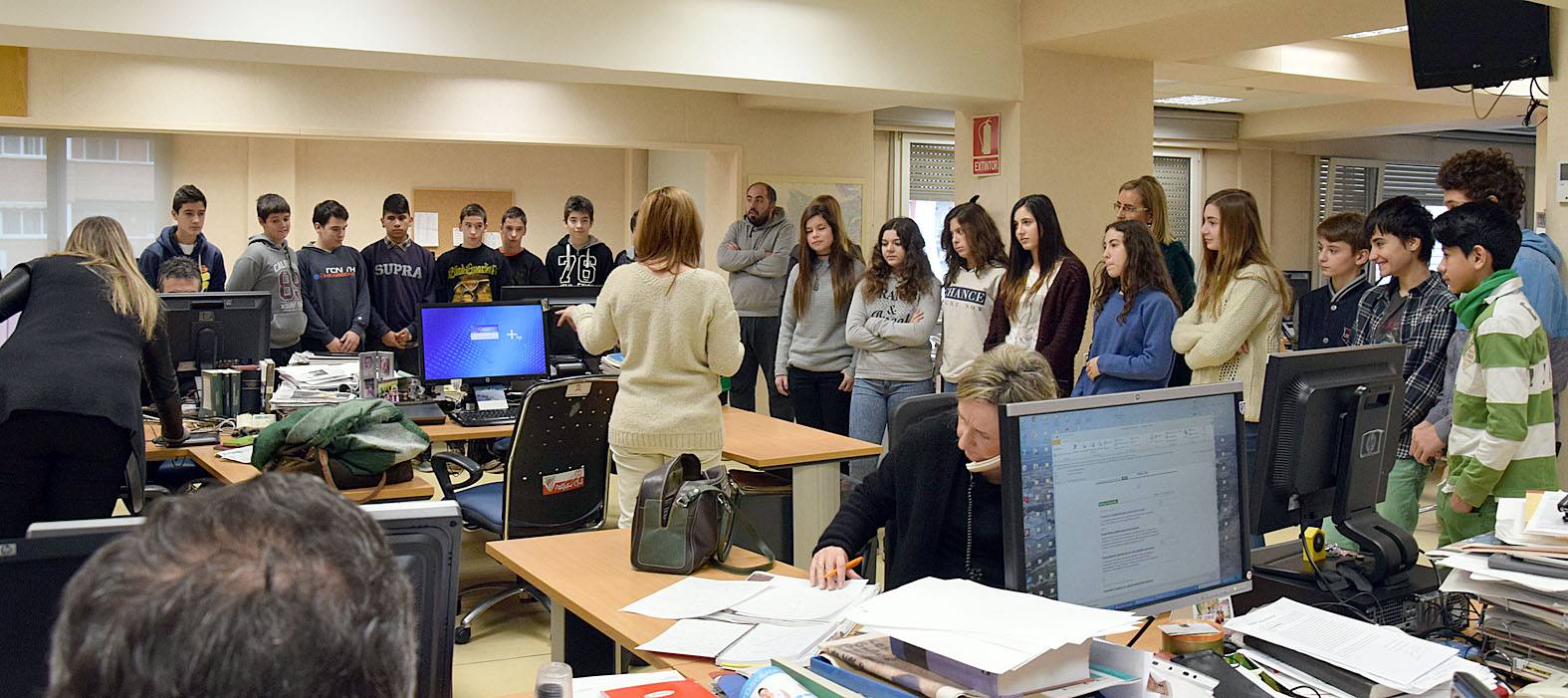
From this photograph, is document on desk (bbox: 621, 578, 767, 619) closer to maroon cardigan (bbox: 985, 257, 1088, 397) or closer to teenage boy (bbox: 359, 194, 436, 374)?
maroon cardigan (bbox: 985, 257, 1088, 397)

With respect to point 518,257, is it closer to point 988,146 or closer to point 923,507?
point 988,146

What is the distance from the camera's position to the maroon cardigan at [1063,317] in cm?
495

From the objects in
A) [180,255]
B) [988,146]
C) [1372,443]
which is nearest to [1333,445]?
[1372,443]

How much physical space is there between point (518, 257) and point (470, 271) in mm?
423

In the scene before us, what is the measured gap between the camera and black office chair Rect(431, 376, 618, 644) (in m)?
3.93

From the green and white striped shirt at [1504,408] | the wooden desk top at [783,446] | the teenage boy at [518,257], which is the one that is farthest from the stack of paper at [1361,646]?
the teenage boy at [518,257]

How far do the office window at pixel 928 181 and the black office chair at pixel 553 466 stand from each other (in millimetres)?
6195

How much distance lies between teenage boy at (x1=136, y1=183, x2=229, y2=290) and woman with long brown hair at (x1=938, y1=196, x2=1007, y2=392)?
12.9ft

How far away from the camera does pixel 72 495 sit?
3.58 metres

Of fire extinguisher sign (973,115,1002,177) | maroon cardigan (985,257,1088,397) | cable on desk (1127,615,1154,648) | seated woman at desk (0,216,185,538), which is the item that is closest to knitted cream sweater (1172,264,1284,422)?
maroon cardigan (985,257,1088,397)

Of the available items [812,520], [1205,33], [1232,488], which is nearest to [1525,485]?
[1232,488]

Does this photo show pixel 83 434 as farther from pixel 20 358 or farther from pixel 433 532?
pixel 433 532

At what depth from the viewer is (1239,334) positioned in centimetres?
426

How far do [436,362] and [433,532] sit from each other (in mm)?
3557
